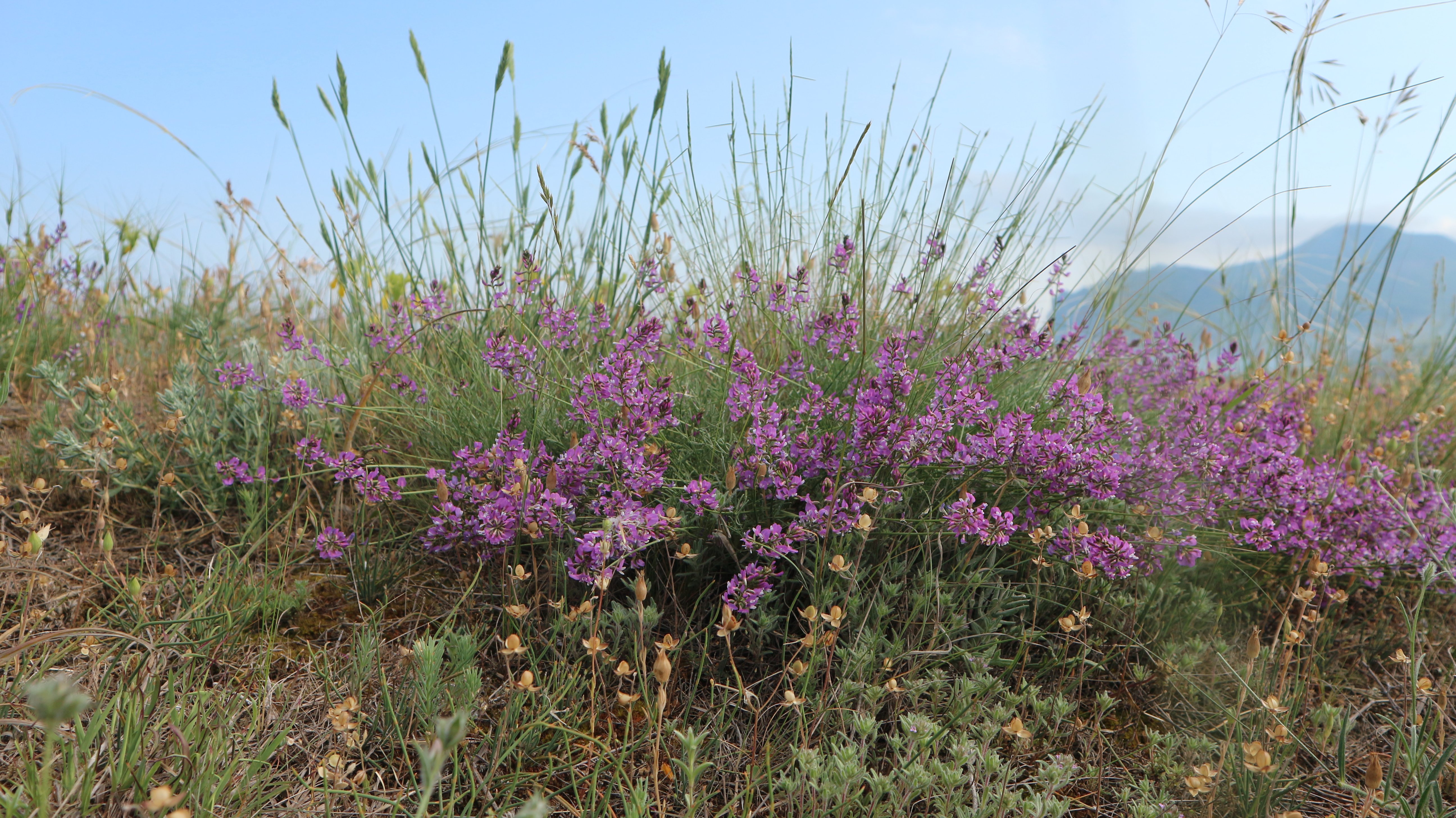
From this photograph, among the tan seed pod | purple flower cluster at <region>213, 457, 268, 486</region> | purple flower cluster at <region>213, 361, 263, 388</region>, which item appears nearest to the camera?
the tan seed pod

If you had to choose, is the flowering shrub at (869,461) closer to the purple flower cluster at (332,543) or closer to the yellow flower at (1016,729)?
the purple flower cluster at (332,543)

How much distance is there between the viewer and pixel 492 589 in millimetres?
2174

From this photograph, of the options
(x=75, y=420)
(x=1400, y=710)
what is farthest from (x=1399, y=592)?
(x=75, y=420)

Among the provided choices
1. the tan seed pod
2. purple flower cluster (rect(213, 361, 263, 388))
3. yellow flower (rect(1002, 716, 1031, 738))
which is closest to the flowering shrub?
purple flower cluster (rect(213, 361, 263, 388))

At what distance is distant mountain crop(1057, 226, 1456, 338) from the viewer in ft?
9.64

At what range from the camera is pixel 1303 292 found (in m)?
3.31

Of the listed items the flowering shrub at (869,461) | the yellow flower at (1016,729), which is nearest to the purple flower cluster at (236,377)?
the flowering shrub at (869,461)

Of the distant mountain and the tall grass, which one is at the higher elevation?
the distant mountain

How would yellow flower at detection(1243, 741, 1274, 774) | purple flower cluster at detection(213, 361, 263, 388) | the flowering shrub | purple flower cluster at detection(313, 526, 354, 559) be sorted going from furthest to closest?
purple flower cluster at detection(213, 361, 263, 388) < purple flower cluster at detection(313, 526, 354, 559) < the flowering shrub < yellow flower at detection(1243, 741, 1274, 774)

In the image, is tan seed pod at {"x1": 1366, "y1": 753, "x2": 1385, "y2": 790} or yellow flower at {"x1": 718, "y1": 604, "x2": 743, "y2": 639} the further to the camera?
yellow flower at {"x1": 718, "y1": 604, "x2": 743, "y2": 639}

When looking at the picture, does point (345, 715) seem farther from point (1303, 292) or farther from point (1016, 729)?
point (1303, 292)

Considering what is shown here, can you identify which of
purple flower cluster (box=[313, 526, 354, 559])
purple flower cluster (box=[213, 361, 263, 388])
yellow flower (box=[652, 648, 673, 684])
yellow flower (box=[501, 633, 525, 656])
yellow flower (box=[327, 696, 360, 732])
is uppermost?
purple flower cluster (box=[213, 361, 263, 388])

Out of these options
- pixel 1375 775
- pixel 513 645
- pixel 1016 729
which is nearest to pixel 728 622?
pixel 513 645

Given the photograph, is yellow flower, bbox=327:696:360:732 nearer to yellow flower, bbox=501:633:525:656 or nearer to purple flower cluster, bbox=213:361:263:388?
yellow flower, bbox=501:633:525:656
